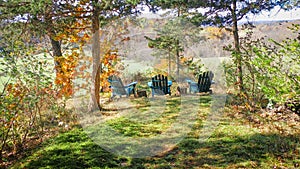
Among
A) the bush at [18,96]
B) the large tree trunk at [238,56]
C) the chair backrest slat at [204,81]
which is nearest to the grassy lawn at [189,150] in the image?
the bush at [18,96]

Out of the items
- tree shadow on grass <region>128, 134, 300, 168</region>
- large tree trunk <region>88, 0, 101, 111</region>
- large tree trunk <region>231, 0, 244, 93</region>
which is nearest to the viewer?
tree shadow on grass <region>128, 134, 300, 168</region>

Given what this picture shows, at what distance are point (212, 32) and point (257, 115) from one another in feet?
18.0

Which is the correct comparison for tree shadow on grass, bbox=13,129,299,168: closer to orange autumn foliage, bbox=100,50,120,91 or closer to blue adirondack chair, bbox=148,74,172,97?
orange autumn foliage, bbox=100,50,120,91

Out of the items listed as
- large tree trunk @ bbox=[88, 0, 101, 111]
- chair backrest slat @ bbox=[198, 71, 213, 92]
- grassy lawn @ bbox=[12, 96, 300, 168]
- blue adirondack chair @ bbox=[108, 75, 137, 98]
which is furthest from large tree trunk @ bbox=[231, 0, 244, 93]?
blue adirondack chair @ bbox=[108, 75, 137, 98]

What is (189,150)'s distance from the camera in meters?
3.35

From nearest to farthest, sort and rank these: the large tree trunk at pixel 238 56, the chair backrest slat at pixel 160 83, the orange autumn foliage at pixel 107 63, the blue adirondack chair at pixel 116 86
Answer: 1. the large tree trunk at pixel 238 56
2. the orange autumn foliage at pixel 107 63
3. the blue adirondack chair at pixel 116 86
4. the chair backrest slat at pixel 160 83

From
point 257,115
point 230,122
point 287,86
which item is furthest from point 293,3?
point 287,86

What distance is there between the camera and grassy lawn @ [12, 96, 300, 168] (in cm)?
289

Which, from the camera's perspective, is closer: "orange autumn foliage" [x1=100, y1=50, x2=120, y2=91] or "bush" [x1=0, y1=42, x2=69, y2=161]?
"bush" [x1=0, y1=42, x2=69, y2=161]

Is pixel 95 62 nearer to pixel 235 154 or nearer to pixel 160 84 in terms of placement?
pixel 160 84

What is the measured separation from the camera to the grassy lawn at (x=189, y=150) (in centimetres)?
289

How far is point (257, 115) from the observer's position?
15.0 feet

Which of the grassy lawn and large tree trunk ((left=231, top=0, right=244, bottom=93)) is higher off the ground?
large tree trunk ((left=231, top=0, right=244, bottom=93))

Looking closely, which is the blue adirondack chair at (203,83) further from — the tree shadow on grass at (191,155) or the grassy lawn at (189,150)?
the tree shadow on grass at (191,155)
